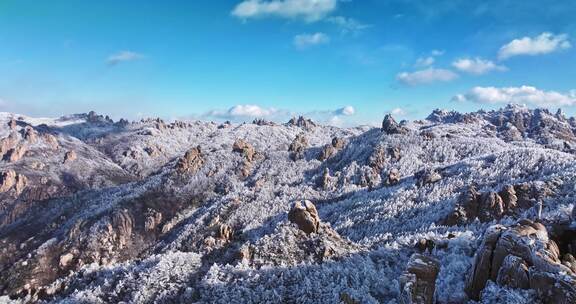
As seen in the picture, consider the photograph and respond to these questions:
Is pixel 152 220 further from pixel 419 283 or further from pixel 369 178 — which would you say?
pixel 419 283

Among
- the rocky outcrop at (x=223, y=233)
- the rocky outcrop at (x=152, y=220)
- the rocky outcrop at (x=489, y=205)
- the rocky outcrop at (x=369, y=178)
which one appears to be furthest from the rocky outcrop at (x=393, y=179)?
the rocky outcrop at (x=223, y=233)

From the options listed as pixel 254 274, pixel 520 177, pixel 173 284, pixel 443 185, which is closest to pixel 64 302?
pixel 173 284

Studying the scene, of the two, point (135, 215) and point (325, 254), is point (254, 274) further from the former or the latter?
point (135, 215)

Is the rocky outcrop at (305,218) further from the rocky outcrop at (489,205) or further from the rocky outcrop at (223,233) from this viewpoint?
the rocky outcrop at (489,205)

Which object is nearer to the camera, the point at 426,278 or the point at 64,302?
the point at 426,278

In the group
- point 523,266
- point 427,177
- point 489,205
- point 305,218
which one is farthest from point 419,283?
point 427,177

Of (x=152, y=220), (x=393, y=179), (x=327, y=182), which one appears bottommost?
(x=152, y=220)
